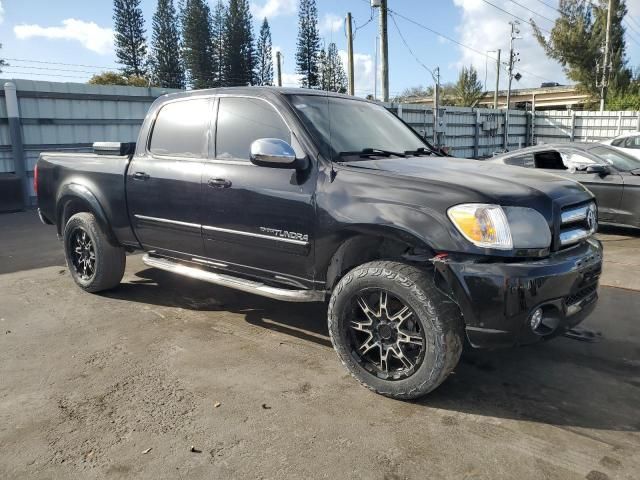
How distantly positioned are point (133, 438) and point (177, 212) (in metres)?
1.98

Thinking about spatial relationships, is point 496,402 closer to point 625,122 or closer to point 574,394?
point 574,394

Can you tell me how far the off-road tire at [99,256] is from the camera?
16.4 ft

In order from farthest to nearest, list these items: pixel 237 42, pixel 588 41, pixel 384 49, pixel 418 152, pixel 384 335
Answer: pixel 237 42 < pixel 588 41 < pixel 384 49 < pixel 418 152 < pixel 384 335

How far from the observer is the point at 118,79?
52250 mm

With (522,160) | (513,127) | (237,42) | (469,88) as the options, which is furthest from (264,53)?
(522,160)

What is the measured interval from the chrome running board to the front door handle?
70 centimetres

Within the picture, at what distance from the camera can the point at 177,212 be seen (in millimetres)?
4289

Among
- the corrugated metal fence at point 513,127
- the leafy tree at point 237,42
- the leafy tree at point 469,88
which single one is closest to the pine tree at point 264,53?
the leafy tree at point 237,42

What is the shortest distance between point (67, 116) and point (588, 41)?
41911mm

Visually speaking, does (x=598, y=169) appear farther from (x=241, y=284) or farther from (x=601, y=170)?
(x=241, y=284)

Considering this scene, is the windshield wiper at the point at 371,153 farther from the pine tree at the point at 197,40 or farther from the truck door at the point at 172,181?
the pine tree at the point at 197,40

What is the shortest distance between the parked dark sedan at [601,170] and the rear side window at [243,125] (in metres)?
4.88

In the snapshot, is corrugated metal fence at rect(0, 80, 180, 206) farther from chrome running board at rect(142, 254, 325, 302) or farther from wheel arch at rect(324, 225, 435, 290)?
wheel arch at rect(324, 225, 435, 290)

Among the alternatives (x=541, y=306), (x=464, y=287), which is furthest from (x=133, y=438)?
(x=541, y=306)
